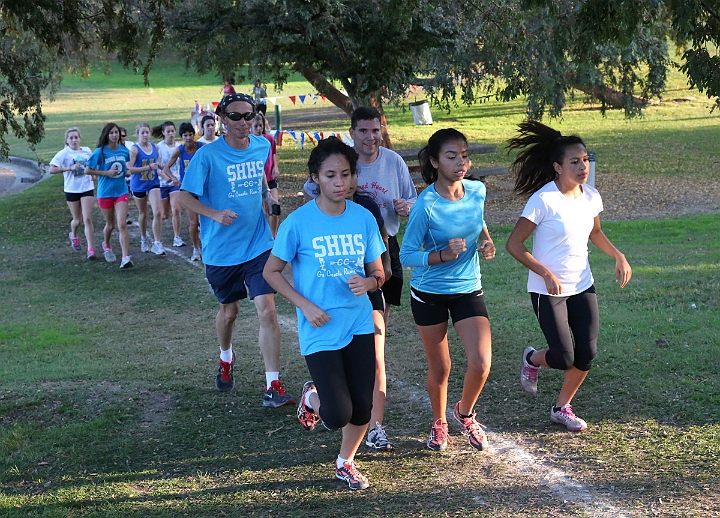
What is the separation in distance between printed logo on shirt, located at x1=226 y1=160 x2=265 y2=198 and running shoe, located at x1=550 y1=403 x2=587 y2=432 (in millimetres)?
2639

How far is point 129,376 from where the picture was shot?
7.34m

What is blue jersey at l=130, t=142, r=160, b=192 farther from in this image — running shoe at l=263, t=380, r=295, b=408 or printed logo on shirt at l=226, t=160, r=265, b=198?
running shoe at l=263, t=380, r=295, b=408

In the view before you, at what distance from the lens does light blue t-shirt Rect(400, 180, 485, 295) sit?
16.9ft

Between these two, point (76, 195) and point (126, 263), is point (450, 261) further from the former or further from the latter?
point (76, 195)

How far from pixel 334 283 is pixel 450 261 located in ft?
2.82

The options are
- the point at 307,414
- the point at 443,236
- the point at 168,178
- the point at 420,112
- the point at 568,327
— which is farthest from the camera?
the point at 420,112

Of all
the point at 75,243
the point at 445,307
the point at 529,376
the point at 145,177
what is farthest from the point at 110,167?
the point at 445,307

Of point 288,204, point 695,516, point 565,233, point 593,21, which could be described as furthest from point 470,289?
point 288,204

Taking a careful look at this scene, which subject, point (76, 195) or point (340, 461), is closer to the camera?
point (340, 461)

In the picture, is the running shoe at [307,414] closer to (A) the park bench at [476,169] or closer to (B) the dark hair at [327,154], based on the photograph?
(B) the dark hair at [327,154]

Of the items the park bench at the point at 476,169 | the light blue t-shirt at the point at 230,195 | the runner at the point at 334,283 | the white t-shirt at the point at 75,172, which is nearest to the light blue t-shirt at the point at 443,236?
the runner at the point at 334,283

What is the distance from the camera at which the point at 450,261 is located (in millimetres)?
5203

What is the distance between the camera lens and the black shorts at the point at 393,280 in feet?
19.0

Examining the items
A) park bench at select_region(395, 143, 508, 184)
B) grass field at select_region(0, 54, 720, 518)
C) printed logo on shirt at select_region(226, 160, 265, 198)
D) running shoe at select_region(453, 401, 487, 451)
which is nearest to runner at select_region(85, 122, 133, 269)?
grass field at select_region(0, 54, 720, 518)
